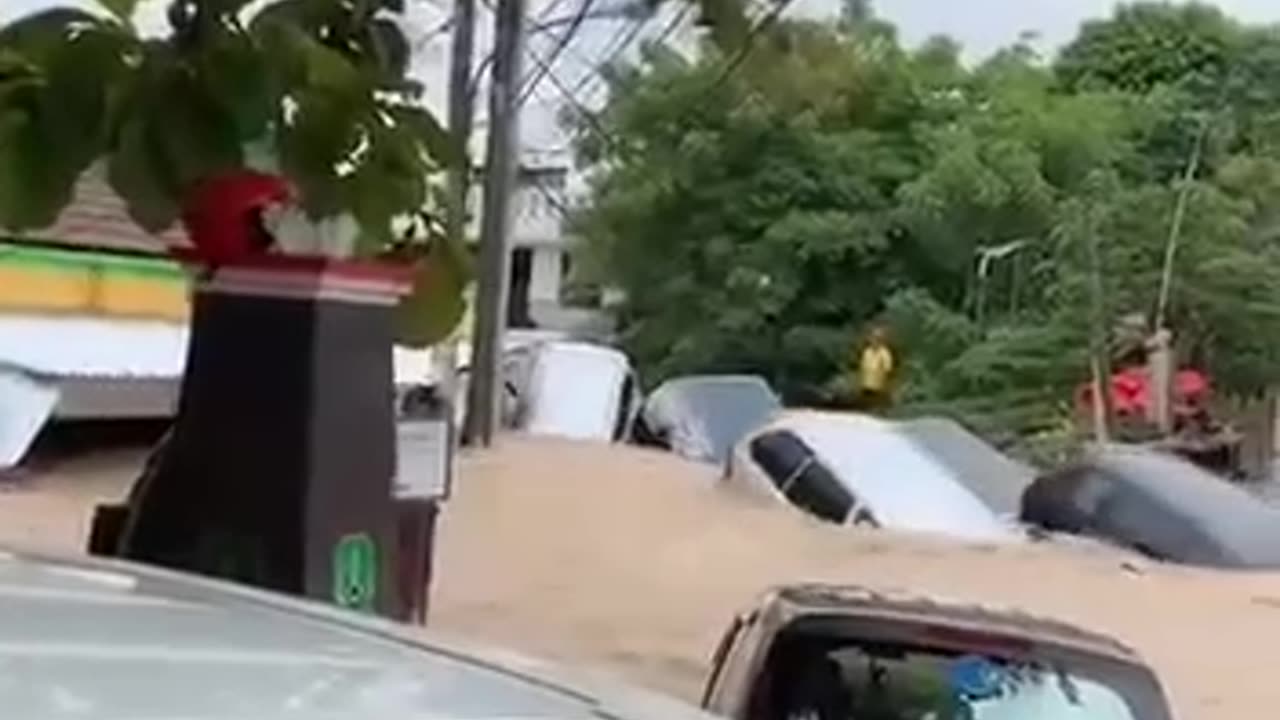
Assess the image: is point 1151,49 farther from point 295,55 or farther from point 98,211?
point 295,55

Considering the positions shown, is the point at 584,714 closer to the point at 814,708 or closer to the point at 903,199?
the point at 814,708

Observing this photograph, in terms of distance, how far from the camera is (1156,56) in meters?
33.4

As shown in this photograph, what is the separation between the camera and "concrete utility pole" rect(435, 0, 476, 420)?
4961 mm

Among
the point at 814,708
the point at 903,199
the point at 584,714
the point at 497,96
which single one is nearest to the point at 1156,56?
the point at 903,199

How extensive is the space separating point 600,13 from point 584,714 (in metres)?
7.08

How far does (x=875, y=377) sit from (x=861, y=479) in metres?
10.4

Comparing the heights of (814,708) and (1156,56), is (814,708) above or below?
below

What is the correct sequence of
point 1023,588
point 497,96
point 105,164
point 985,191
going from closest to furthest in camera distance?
point 105,164, point 1023,588, point 497,96, point 985,191

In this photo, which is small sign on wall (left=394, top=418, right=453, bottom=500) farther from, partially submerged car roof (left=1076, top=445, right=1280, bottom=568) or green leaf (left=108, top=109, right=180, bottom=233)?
partially submerged car roof (left=1076, top=445, right=1280, bottom=568)

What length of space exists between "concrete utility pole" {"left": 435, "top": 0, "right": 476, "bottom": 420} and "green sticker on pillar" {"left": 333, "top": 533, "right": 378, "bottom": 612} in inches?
20.5

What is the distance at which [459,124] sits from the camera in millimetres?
5676

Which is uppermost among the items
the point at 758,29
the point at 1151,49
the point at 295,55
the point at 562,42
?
the point at 1151,49

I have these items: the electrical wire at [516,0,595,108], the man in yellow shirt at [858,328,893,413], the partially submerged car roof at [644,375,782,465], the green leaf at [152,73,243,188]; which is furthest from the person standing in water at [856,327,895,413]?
the green leaf at [152,73,243,188]

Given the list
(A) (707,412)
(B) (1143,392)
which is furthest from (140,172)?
(B) (1143,392)
